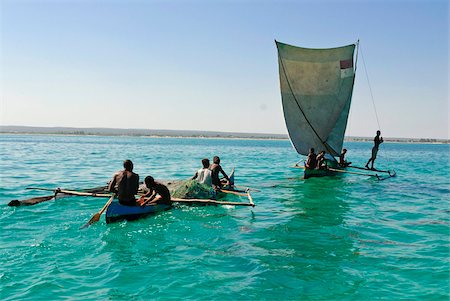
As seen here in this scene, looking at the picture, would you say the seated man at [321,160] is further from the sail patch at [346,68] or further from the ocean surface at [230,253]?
the ocean surface at [230,253]

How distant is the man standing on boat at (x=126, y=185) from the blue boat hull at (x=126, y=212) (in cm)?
17

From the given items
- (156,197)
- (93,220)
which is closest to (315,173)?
(156,197)

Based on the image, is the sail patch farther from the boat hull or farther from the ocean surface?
the ocean surface

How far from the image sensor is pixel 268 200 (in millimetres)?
16375

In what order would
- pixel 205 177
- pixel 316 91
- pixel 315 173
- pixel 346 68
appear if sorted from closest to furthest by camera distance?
pixel 205 177, pixel 315 173, pixel 316 91, pixel 346 68

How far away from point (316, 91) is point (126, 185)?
14.9m

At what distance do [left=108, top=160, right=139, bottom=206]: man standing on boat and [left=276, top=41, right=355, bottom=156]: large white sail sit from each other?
13.3m

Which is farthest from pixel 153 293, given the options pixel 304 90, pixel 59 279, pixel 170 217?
pixel 304 90

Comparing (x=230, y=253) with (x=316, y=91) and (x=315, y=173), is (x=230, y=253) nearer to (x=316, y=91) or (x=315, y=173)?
(x=315, y=173)

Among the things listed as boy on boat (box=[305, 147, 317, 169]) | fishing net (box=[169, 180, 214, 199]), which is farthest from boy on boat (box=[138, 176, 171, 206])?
boy on boat (box=[305, 147, 317, 169])

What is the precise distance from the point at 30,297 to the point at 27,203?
7415 millimetres

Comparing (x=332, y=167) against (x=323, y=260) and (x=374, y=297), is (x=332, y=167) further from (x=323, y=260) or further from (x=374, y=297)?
(x=374, y=297)

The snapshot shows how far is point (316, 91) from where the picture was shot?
2258cm

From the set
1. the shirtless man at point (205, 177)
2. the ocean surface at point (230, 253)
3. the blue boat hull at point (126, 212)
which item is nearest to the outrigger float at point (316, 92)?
the ocean surface at point (230, 253)
